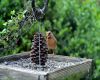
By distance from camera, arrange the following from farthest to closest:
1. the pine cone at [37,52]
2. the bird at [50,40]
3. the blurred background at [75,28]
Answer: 1. the blurred background at [75,28]
2. the bird at [50,40]
3. the pine cone at [37,52]

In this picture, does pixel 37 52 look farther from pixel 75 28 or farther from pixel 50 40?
pixel 75 28

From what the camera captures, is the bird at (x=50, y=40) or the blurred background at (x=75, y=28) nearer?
the bird at (x=50, y=40)

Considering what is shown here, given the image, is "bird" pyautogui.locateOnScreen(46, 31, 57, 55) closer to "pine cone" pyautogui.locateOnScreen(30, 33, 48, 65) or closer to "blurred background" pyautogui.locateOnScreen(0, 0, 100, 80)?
Answer: "pine cone" pyautogui.locateOnScreen(30, 33, 48, 65)

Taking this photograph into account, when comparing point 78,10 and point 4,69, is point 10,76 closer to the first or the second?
point 4,69

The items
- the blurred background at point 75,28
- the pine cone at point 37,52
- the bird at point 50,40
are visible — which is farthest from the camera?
the blurred background at point 75,28

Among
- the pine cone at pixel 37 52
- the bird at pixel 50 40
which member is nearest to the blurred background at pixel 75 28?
the bird at pixel 50 40

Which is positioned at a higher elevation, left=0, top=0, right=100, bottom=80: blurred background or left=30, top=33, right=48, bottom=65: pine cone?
left=0, top=0, right=100, bottom=80: blurred background

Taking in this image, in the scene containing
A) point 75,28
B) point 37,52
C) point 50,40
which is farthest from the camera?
point 75,28

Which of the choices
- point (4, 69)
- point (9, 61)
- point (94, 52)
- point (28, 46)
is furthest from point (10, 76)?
point (94, 52)

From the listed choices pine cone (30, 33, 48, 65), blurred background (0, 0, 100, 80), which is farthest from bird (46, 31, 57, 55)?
blurred background (0, 0, 100, 80)

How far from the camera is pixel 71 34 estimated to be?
146 inches

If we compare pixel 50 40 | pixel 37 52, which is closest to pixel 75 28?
pixel 50 40

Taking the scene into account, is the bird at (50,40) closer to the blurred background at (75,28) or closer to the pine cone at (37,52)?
the pine cone at (37,52)

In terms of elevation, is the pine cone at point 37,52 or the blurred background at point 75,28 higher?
the blurred background at point 75,28
